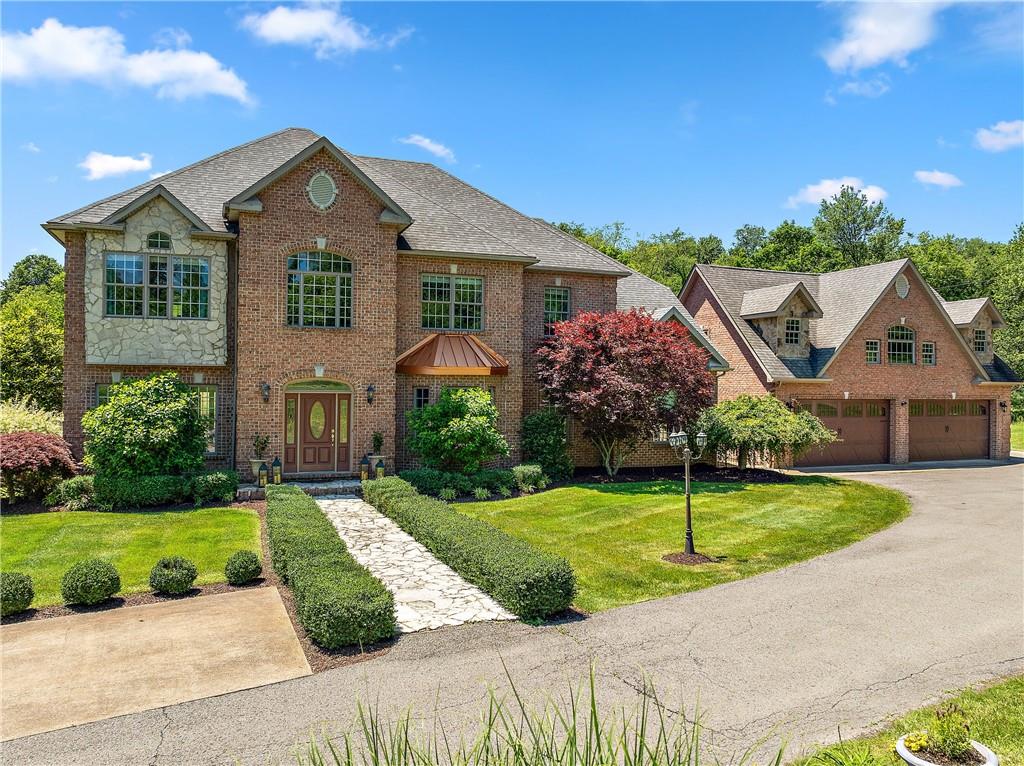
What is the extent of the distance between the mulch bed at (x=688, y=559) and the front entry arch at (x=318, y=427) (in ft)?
35.3

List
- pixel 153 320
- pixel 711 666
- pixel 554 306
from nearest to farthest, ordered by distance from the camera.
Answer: pixel 711 666 < pixel 153 320 < pixel 554 306

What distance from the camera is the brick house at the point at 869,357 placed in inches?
1059

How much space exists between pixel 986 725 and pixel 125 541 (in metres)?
14.0

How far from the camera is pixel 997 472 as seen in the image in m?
25.8

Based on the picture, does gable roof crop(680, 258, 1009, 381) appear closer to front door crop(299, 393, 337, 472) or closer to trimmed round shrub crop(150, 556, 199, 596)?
front door crop(299, 393, 337, 472)

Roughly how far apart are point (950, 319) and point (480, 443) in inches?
926

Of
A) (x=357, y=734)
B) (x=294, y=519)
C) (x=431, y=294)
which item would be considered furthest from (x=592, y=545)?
(x=431, y=294)

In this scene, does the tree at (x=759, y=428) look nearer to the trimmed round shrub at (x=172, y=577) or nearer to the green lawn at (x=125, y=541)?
the green lawn at (x=125, y=541)

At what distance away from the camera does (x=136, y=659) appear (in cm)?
792

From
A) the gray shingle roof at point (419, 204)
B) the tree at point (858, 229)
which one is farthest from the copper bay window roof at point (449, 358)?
the tree at point (858, 229)

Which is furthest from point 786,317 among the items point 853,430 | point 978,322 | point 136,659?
point 136,659

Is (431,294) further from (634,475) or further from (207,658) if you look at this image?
(207,658)

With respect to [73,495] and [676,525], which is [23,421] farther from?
[676,525]

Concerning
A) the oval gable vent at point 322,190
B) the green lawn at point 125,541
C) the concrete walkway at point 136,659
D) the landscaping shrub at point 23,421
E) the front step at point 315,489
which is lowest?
the concrete walkway at point 136,659
